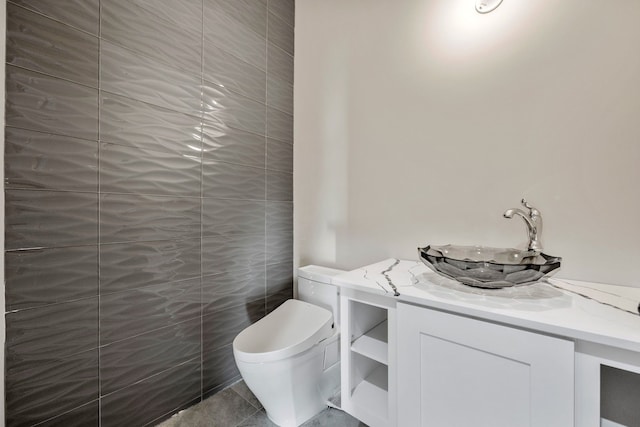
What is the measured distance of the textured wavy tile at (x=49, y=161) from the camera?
0.91 metres

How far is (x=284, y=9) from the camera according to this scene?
1.84 meters

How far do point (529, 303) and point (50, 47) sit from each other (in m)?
1.80

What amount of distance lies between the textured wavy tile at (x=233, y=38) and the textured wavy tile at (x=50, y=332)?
1385mm

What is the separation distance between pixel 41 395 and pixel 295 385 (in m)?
0.94

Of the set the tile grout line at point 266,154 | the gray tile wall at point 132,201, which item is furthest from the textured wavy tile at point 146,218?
the tile grout line at point 266,154

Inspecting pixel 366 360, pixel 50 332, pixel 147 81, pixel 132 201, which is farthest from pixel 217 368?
pixel 147 81

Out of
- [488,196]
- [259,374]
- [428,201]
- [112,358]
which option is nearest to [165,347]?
[112,358]

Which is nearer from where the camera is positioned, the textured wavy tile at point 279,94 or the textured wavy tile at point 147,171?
the textured wavy tile at point 147,171

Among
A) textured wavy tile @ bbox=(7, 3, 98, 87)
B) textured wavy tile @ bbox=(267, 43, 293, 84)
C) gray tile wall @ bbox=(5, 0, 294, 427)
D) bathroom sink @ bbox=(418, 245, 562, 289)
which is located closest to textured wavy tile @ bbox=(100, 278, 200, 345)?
gray tile wall @ bbox=(5, 0, 294, 427)

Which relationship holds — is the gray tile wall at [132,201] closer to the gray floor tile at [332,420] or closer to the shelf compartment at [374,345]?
the gray floor tile at [332,420]

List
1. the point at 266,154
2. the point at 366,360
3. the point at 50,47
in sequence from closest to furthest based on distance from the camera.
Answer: the point at 50,47 → the point at 366,360 → the point at 266,154

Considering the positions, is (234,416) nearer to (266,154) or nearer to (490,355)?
(490,355)

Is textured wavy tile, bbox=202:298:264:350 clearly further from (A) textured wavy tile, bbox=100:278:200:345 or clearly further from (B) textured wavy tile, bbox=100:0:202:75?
(B) textured wavy tile, bbox=100:0:202:75

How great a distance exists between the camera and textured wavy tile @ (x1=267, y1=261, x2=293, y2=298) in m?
1.77
